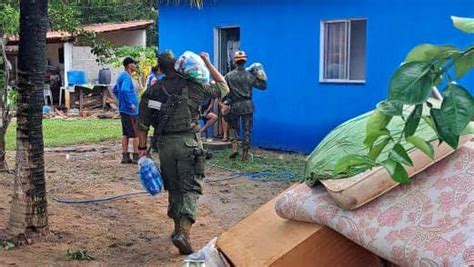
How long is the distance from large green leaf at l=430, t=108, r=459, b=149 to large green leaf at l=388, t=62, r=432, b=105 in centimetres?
5

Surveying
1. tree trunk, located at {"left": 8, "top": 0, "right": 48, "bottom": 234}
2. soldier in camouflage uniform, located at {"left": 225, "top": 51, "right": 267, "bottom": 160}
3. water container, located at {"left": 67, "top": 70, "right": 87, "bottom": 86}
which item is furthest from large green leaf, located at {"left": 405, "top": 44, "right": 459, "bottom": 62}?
water container, located at {"left": 67, "top": 70, "right": 87, "bottom": 86}

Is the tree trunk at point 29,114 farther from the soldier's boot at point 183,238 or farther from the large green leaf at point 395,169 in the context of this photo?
the large green leaf at point 395,169

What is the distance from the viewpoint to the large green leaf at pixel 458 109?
55.6 inches

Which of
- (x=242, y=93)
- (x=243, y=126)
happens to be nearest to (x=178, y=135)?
(x=242, y=93)

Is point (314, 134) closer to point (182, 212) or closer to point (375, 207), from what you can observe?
point (182, 212)

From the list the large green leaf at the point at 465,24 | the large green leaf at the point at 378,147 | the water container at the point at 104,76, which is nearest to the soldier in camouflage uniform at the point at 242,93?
the large green leaf at the point at 378,147

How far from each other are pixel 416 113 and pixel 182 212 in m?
4.70

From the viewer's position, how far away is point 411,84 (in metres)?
1.41

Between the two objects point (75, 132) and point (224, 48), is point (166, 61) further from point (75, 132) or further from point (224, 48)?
point (75, 132)

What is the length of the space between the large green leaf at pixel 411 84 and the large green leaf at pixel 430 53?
18 mm

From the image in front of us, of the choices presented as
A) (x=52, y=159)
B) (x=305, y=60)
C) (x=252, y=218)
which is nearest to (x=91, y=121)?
(x=52, y=159)

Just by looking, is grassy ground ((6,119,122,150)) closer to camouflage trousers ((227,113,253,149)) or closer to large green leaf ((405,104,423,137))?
camouflage trousers ((227,113,253,149))

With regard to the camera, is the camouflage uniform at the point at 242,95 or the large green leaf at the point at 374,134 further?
the camouflage uniform at the point at 242,95

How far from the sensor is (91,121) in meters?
20.8
